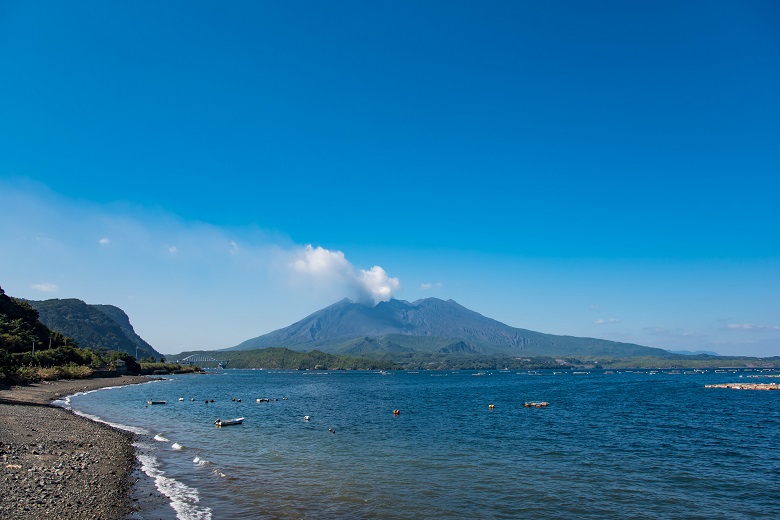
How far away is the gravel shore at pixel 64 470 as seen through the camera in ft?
58.4

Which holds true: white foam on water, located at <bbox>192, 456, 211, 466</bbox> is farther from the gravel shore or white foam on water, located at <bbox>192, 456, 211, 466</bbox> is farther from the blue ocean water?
the gravel shore

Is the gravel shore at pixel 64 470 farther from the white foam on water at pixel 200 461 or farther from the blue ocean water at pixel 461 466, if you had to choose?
the white foam on water at pixel 200 461

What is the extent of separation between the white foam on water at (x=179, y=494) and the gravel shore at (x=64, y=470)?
1125 mm

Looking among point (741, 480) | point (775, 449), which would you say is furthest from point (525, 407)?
point (741, 480)

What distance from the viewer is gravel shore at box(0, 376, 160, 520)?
17.8m

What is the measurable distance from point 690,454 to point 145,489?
36337 millimetres

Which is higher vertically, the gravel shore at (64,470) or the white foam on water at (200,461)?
the gravel shore at (64,470)

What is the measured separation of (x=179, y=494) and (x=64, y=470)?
587cm

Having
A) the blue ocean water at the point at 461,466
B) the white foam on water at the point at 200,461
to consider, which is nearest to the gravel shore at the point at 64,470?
the blue ocean water at the point at 461,466

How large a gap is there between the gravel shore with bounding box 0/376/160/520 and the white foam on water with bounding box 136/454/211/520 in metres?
1.12

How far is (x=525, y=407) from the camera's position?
7281 cm

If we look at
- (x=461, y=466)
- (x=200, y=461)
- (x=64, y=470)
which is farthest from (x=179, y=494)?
(x=461, y=466)

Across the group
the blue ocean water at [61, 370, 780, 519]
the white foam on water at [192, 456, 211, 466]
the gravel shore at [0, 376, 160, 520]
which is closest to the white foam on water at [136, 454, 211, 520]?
the blue ocean water at [61, 370, 780, 519]

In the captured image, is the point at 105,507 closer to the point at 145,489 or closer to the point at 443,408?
the point at 145,489
